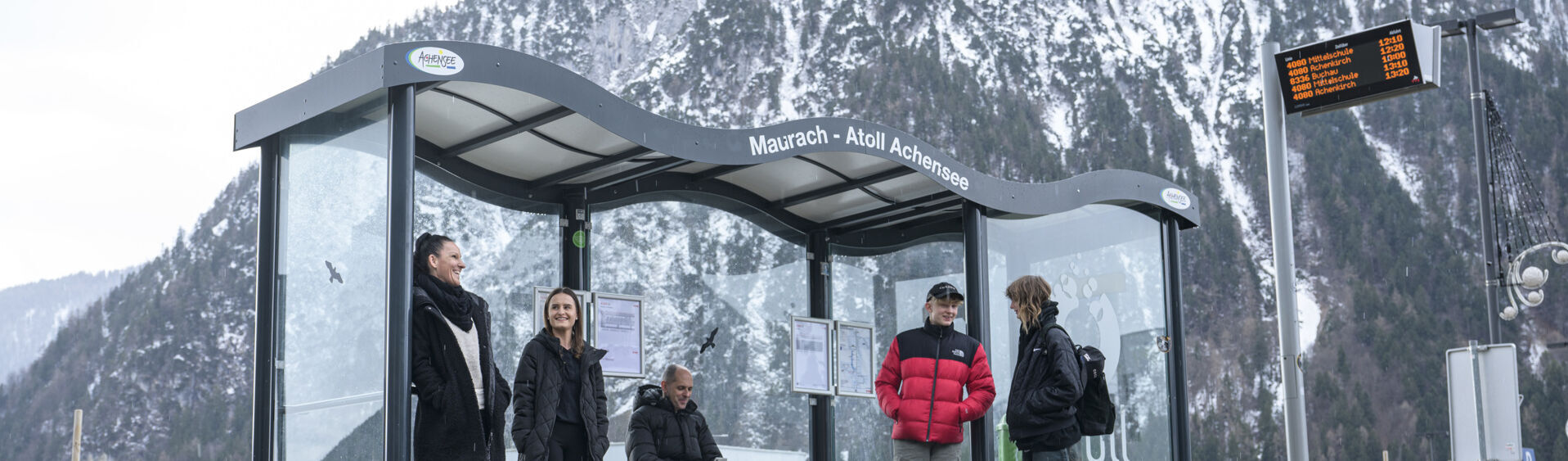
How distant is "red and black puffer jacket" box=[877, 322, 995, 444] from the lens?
306 inches

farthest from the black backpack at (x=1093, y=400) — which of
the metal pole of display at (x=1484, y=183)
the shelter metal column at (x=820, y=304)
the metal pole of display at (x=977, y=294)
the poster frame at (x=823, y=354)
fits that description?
the metal pole of display at (x=1484, y=183)

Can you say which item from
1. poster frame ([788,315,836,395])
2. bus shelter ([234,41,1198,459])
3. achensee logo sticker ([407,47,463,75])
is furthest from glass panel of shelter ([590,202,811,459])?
achensee logo sticker ([407,47,463,75])

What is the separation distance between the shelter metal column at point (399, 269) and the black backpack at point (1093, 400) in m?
2.99

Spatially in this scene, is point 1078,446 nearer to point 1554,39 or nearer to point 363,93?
point 363,93

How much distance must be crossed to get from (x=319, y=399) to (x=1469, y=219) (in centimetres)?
9944

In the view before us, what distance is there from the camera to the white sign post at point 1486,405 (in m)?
8.96

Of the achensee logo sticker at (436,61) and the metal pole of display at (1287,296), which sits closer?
the achensee logo sticker at (436,61)

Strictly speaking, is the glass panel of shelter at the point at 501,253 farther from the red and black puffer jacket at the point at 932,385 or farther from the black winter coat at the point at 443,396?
the red and black puffer jacket at the point at 932,385

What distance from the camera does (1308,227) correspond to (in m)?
97.2

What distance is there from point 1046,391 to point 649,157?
8.69ft

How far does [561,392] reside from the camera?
6.62m

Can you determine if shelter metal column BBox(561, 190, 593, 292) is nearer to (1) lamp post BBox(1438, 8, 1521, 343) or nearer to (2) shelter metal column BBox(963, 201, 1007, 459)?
(2) shelter metal column BBox(963, 201, 1007, 459)

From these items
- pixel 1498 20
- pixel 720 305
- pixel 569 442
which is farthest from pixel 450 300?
pixel 1498 20

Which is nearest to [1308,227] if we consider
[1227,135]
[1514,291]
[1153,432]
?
[1227,135]
